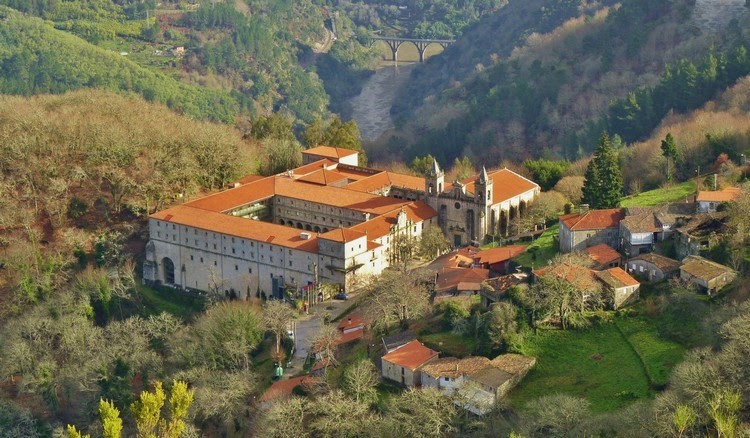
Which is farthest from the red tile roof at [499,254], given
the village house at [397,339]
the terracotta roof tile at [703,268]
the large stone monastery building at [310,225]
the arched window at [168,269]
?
the arched window at [168,269]

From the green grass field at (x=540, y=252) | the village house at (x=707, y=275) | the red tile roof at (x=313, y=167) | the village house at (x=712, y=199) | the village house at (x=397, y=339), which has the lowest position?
the red tile roof at (x=313, y=167)

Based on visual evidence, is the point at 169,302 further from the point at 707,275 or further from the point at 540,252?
the point at 707,275

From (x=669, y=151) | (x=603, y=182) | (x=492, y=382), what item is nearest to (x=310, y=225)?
(x=603, y=182)

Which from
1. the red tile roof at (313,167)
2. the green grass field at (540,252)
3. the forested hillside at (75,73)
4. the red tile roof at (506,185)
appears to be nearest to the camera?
the green grass field at (540,252)

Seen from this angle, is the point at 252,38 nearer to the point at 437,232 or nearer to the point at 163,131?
the point at 163,131

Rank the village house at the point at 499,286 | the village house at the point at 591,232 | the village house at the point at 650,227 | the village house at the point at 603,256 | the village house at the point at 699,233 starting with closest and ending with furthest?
the village house at the point at 499,286, the village house at the point at 699,233, the village house at the point at 603,256, the village house at the point at 650,227, the village house at the point at 591,232

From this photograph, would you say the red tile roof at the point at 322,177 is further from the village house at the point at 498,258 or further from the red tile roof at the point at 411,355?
the red tile roof at the point at 411,355

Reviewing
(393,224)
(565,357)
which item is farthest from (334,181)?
(565,357)
